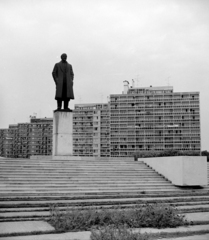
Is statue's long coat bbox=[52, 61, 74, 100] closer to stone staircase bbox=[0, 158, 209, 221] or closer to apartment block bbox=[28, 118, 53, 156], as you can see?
stone staircase bbox=[0, 158, 209, 221]

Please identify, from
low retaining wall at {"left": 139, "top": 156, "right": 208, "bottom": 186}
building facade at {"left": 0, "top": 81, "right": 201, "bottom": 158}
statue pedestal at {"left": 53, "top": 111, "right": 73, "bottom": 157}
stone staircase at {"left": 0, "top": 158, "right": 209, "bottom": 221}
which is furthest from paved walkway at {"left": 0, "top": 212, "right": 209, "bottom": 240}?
building facade at {"left": 0, "top": 81, "right": 201, "bottom": 158}

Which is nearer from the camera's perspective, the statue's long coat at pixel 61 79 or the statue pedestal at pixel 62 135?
the statue pedestal at pixel 62 135

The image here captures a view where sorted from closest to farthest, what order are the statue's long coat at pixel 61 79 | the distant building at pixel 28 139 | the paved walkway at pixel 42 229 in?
the paved walkway at pixel 42 229 < the statue's long coat at pixel 61 79 < the distant building at pixel 28 139

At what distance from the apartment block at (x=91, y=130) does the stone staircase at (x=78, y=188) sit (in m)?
81.2

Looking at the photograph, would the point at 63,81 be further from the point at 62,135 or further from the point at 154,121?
the point at 154,121

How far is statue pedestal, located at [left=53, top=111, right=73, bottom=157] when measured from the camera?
20.5m

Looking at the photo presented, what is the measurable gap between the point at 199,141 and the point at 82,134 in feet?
102

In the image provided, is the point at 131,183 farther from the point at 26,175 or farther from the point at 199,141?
the point at 199,141

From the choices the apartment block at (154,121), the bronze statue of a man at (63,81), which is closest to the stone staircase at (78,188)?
the bronze statue of a man at (63,81)

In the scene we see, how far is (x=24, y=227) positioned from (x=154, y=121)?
86387 millimetres

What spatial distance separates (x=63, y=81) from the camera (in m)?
21.3

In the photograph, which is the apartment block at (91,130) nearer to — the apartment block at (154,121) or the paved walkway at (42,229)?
the apartment block at (154,121)

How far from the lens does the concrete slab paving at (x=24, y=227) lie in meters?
8.03

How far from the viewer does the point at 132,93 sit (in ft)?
310
